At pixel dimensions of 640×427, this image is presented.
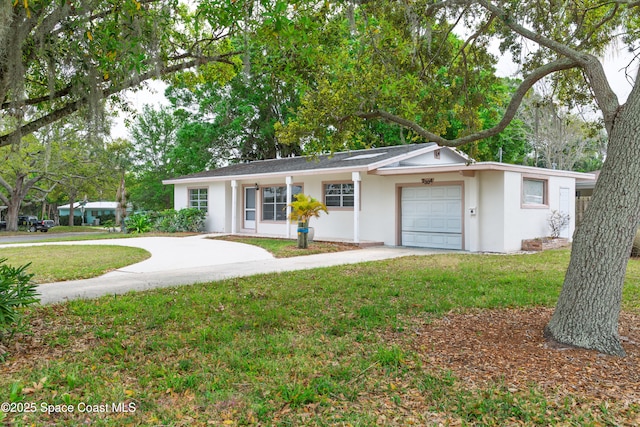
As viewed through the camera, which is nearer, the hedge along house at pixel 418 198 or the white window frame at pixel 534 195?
the hedge along house at pixel 418 198

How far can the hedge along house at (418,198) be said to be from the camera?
12.8 m

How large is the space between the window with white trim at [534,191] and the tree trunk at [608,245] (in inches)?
379

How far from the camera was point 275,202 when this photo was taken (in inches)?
721

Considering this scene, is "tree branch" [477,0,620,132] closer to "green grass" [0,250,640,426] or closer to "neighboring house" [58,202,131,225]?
"green grass" [0,250,640,426]

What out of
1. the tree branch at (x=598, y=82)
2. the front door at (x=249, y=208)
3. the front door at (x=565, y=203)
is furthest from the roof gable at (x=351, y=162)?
the tree branch at (x=598, y=82)

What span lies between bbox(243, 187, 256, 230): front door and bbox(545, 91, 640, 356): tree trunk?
15.8 meters

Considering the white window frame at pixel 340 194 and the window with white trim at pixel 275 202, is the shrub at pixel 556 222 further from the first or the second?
the window with white trim at pixel 275 202

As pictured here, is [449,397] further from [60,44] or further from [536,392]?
[60,44]

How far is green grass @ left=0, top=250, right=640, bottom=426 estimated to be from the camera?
10.0 feet

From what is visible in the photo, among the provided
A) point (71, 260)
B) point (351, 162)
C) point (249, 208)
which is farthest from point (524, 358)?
point (249, 208)

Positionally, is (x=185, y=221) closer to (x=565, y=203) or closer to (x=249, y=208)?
(x=249, y=208)

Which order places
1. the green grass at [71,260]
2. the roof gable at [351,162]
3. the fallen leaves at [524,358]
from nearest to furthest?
the fallen leaves at [524,358] → the green grass at [71,260] → the roof gable at [351,162]

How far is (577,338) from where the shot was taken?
165 inches

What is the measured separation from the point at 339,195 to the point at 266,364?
496 inches
